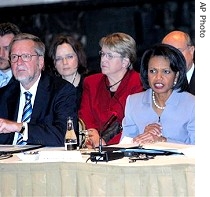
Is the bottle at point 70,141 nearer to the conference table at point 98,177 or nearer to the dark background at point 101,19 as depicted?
the conference table at point 98,177

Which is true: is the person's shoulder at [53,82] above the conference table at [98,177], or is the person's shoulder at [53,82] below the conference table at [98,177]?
above

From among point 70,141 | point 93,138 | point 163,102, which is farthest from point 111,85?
point 70,141

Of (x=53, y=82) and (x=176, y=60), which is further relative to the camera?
(x=53, y=82)

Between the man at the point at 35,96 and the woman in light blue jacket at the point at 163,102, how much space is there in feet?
→ 1.41

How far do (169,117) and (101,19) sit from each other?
2.06 m

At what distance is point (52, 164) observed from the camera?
3168 millimetres

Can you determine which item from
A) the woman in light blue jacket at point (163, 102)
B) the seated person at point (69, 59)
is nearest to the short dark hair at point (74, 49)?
the seated person at point (69, 59)

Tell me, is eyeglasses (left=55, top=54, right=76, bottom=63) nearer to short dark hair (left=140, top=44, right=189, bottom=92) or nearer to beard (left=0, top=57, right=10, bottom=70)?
beard (left=0, top=57, right=10, bottom=70)

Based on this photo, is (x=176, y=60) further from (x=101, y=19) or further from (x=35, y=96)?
(x=101, y=19)

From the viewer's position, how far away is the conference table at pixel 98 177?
297 cm

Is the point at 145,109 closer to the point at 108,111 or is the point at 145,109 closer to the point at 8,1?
the point at 108,111

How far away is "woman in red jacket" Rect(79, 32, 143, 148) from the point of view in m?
4.70

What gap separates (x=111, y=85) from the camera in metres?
4.85
